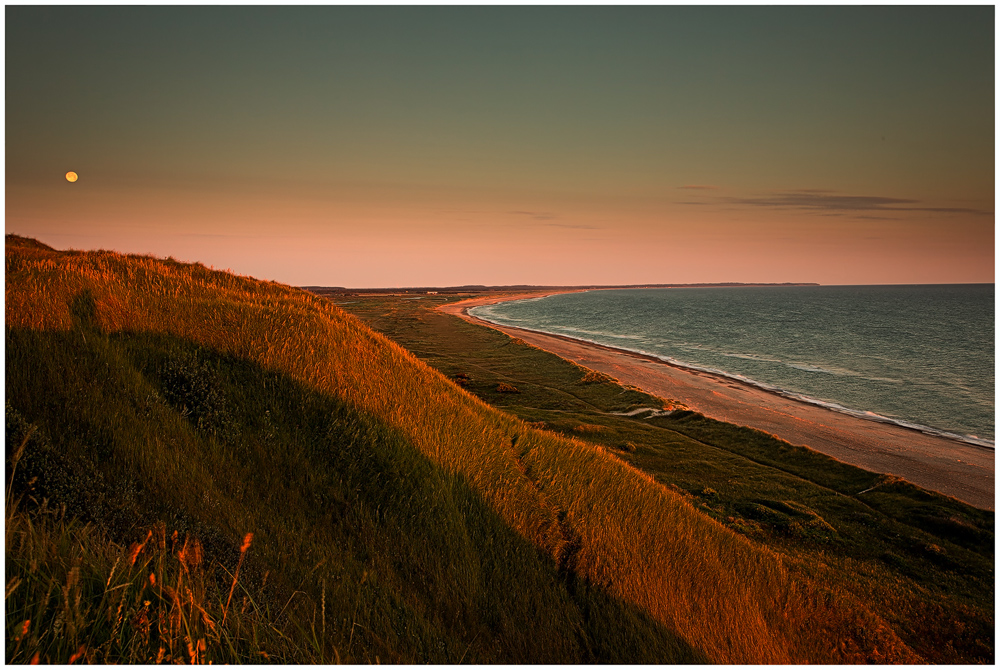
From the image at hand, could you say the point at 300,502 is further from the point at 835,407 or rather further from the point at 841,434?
the point at 835,407

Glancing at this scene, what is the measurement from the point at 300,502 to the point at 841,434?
37870 millimetres

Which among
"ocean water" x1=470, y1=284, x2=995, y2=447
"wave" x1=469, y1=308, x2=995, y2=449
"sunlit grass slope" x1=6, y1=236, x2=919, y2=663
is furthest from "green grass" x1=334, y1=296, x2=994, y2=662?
"ocean water" x1=470, y1=284, x2=995, y2=447

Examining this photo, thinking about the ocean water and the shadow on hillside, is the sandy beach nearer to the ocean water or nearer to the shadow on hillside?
the ocean water

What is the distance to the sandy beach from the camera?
2659 centimetres

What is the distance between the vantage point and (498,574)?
22.4 ft

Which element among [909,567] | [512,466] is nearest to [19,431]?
[512,466]

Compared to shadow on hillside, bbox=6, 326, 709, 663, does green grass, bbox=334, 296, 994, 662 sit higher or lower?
lower

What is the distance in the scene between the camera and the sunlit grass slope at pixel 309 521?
3807mm

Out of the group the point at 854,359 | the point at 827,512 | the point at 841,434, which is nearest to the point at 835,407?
the point at 841,434

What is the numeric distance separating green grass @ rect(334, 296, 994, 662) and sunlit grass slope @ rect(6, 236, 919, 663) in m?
3.55

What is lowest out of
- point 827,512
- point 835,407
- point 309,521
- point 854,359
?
point 835,407

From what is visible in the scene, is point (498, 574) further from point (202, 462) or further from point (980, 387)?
point (980, 387)

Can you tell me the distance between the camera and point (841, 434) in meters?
33.9

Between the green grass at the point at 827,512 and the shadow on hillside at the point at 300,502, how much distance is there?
8836 millimetres
